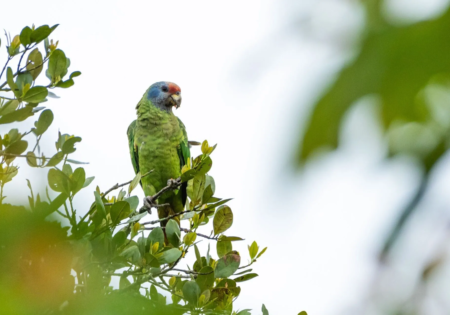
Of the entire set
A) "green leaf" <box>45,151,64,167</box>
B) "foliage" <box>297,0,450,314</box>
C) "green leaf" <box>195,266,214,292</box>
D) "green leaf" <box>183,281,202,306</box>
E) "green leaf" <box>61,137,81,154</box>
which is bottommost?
"foliage" <box>297,0,450,314</box>

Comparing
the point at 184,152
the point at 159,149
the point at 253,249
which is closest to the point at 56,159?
the point at 253,249

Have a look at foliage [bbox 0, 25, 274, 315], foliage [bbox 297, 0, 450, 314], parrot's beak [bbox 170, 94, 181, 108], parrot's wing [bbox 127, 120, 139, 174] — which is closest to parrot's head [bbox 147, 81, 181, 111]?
parrot's beak [bbox 170, 94, 181, 108]

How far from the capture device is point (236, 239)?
226 centimetres

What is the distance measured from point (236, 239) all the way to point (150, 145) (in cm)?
Answer: 196

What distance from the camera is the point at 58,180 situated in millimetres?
1873

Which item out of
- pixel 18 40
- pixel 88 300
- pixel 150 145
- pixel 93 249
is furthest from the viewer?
pixel 150 145

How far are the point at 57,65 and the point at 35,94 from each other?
0.17 meters

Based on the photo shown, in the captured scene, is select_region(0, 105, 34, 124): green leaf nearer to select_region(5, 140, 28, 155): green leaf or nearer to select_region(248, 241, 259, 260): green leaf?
select_region(5, 140, 28, 155): green leaf

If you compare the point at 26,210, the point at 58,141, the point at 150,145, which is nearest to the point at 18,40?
the point at 58,141

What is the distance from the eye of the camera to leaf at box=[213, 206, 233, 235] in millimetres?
2234

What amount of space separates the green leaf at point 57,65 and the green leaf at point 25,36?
122 mm

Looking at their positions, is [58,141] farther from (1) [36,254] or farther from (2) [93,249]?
(1) [36,254]

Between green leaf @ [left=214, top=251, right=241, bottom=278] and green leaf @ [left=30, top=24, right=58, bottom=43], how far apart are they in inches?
44.6

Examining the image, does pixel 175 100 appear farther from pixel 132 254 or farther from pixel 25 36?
pixel 132 254
